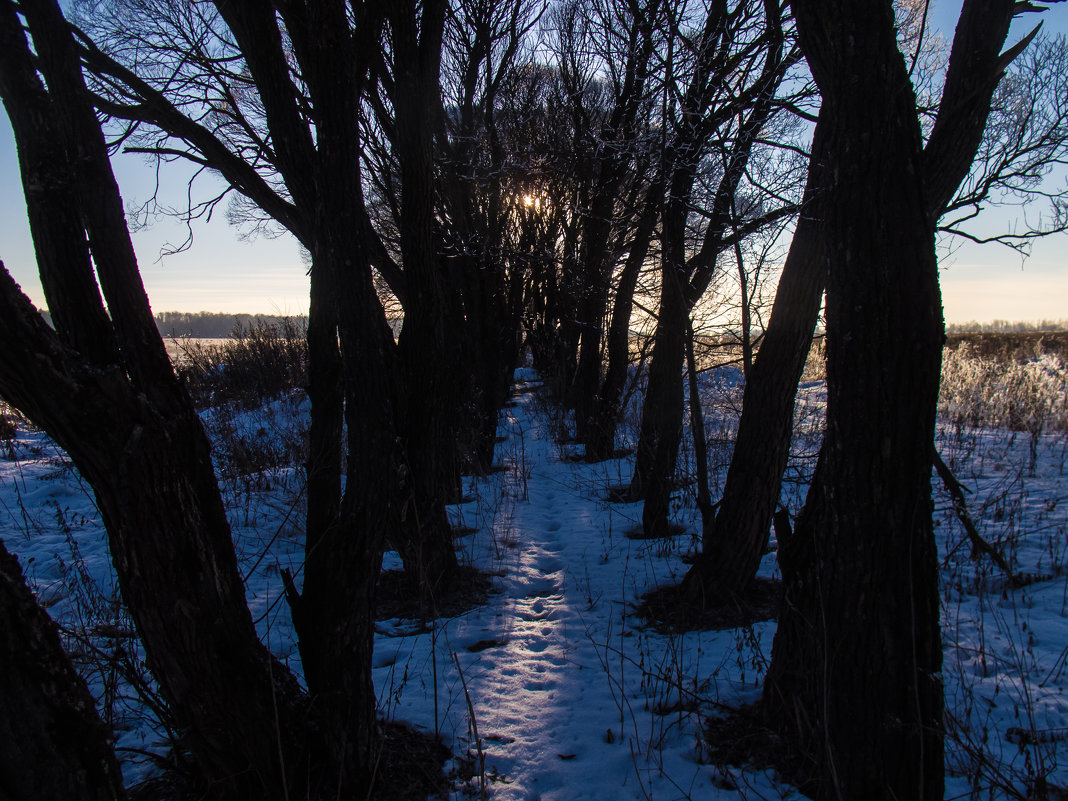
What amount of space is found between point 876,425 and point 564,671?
7.69ft

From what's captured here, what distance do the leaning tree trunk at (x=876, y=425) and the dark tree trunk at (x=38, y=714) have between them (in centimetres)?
212

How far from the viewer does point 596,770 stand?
2.59 meters

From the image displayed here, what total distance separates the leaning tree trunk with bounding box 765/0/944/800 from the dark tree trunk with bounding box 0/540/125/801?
6.94 ft

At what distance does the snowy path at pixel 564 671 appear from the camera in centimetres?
258

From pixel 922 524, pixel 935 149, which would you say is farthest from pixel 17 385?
pixel 935 149

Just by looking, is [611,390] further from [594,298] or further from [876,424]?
[876,424]

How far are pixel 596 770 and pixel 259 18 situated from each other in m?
3.91

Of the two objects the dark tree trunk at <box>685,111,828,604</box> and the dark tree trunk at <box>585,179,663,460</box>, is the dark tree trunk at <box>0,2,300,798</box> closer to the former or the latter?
the dark tree trunk at <box>685,111,828,604</box>

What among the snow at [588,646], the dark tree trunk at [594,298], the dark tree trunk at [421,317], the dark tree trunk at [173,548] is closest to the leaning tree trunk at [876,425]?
the snow at [588,646]

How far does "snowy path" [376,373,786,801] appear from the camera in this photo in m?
2.58

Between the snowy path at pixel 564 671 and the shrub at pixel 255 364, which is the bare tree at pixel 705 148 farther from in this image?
the shrub at pixel 255 364

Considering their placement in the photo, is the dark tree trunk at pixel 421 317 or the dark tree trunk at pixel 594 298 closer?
the dark tree trunk at pixel 421 317

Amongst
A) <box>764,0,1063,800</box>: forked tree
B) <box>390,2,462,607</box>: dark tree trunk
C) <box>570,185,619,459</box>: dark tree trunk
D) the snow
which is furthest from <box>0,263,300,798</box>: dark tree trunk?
<box>570,185,619,459</box>: dark tree trunk

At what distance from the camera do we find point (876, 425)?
195 cm
